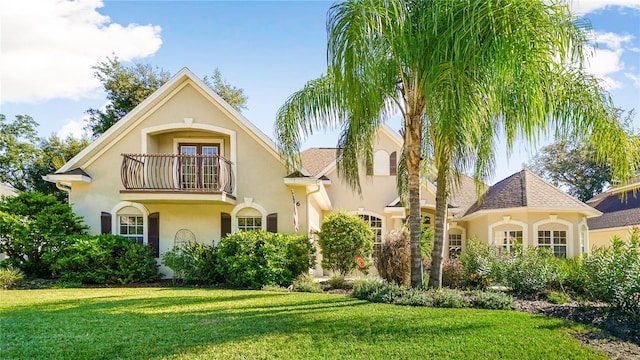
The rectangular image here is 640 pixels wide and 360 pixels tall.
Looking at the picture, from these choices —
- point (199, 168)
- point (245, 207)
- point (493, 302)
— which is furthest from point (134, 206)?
point (493, 302)

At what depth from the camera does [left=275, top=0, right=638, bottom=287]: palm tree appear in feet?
23.3

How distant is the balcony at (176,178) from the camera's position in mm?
13055

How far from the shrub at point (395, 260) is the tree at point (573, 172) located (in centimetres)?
3121

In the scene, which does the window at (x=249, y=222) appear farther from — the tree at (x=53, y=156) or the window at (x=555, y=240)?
the tree at (x=53, y=156)

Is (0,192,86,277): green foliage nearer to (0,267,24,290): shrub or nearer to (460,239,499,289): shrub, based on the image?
(0,267,24,290): shrub

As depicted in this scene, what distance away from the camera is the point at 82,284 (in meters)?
12.6

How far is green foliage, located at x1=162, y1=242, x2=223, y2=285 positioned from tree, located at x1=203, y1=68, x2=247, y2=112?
52.8 ft

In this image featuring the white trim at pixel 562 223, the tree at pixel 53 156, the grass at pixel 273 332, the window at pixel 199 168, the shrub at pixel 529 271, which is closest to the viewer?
the grass at pixel 273 332

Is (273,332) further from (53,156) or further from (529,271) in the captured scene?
(53,156)

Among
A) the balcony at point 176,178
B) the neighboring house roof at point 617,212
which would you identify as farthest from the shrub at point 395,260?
the neighboring house roof at point 617,212

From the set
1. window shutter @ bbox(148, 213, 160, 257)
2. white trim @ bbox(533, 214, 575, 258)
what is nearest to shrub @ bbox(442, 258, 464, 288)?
white trim @ bbox(533, 214, 575, 258)

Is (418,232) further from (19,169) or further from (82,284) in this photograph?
(19,169)

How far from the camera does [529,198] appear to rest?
17.0 m

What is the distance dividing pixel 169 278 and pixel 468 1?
483 inches
